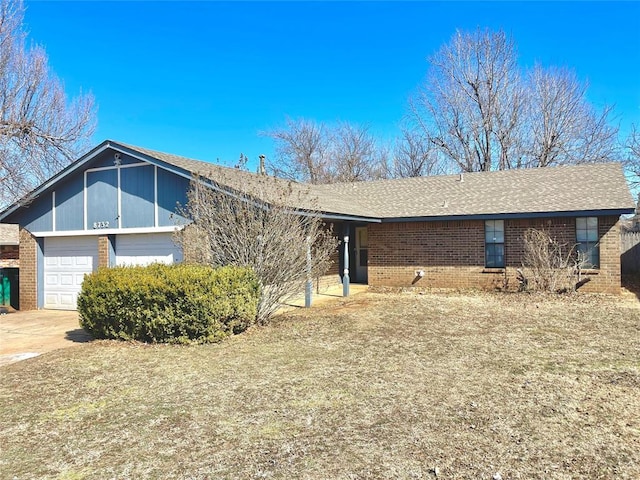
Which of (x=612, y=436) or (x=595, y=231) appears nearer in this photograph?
(x=612, y=436)

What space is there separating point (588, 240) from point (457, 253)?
3721 millimetres

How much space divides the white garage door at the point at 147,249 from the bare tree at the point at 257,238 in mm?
2478

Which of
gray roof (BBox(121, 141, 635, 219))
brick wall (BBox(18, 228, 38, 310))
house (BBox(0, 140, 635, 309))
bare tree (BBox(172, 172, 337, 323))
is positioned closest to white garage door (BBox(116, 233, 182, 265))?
house (BBox(0, 140, 635, 309))

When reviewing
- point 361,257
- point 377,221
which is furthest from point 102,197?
point 361,257

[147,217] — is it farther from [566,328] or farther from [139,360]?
[566,328]

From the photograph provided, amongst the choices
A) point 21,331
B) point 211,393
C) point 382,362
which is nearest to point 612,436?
point 382,362

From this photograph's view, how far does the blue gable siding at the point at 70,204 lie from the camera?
13.3 meters

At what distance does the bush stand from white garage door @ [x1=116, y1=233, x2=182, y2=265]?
3.60 metres

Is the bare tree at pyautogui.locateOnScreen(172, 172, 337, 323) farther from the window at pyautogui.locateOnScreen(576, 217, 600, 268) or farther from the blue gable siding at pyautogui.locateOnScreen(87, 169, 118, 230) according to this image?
the window at pyautogui.locateOnScreen(576, 217, 600, 268)

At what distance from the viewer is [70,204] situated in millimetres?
13367

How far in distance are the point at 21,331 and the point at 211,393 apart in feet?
22.6

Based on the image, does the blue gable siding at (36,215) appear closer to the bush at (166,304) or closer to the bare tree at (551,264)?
the bush at (166,304)

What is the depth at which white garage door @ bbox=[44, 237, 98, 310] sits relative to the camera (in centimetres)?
1340

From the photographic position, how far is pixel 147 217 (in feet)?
40.7
